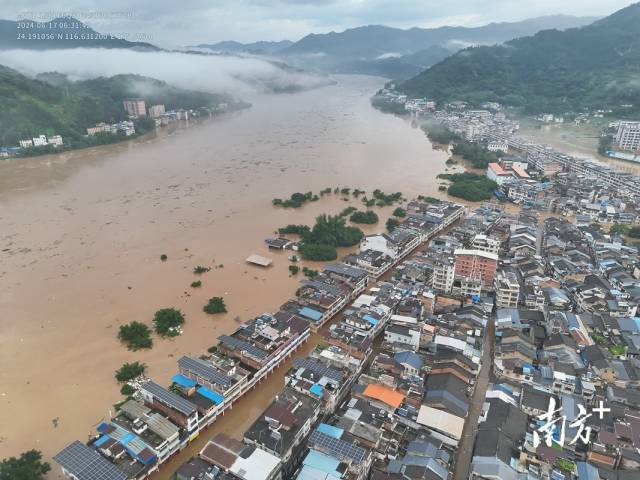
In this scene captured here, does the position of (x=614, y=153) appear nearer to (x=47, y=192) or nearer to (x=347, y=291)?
(x=347, y=291)

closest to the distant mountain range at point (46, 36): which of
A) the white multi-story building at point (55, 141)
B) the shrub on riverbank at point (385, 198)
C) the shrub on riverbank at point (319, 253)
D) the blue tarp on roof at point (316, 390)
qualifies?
the white multi-story building at point (55, 141)

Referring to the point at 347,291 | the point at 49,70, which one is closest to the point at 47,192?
the point at 347,291

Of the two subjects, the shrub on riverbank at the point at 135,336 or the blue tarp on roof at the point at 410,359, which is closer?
the blue tarp on roof at the point at 410,359

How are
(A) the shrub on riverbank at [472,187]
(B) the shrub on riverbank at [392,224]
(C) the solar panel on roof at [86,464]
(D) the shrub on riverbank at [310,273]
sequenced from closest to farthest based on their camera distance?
(C) the solar panel on roof at [86,464], (D) the shrub on riverbank at [310,273], (B) the shrub on riverbank at [392,224], (A) the shrub on riverbank at [472,187]

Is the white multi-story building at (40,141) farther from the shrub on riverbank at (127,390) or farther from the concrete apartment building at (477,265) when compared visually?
the concrete apartment building at (477,265)

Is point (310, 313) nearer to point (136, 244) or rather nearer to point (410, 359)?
point (410, 359)

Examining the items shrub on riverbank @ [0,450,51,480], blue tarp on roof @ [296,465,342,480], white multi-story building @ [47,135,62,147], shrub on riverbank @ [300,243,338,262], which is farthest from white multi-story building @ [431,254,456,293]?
white multi-story building @ [47,135,62,147]

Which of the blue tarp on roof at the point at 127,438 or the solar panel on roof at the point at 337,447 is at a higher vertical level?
the solar panel on roof at the point at 337,447
